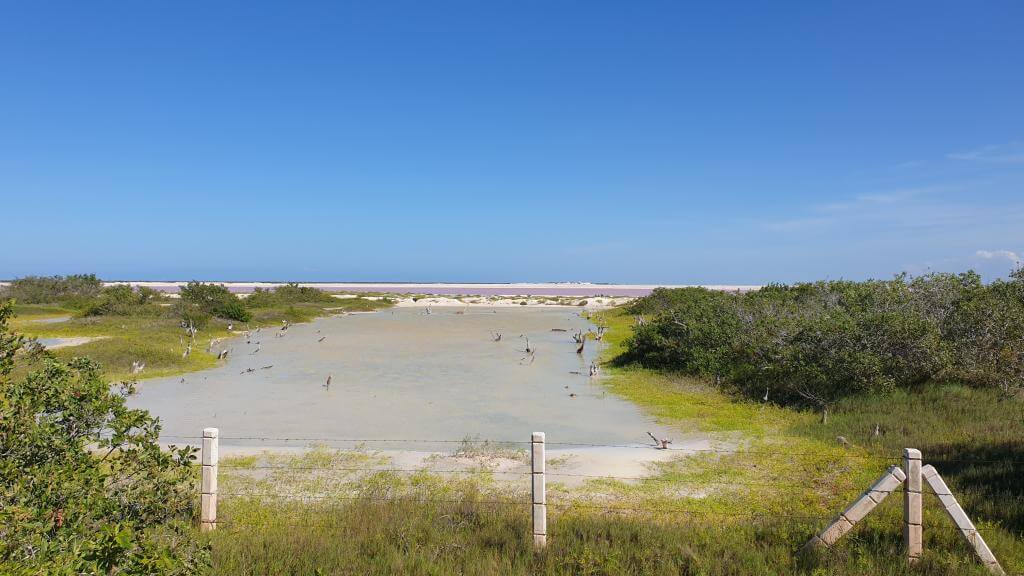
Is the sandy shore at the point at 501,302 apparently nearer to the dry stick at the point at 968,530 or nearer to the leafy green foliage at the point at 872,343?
the leafy green foliage at the point at 872,343

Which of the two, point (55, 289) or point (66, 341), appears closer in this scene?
point (66, 341)

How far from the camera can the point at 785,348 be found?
18.1 m

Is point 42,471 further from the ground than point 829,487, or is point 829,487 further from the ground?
point 42,471

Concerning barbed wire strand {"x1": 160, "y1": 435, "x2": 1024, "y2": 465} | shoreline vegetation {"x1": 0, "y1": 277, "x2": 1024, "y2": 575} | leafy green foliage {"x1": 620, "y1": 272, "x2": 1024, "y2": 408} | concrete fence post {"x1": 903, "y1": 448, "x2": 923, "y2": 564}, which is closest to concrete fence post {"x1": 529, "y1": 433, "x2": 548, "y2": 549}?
shoreline vegetation {"x1": 0, "y1": 277, "x2": 1024, "y2": 575}

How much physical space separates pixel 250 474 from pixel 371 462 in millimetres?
2332

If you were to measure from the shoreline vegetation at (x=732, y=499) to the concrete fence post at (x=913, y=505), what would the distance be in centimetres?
15

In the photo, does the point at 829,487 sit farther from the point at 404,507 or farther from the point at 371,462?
the point at 371,462

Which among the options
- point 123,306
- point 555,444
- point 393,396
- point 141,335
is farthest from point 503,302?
point 555,444

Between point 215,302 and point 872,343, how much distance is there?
4252 centimetres

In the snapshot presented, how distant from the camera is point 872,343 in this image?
16375 millimetres

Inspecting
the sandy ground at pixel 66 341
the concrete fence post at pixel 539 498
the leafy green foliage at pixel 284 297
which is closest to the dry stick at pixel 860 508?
the concrete fence post at pixel 539 498

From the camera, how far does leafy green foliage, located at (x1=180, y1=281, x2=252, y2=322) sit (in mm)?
43188

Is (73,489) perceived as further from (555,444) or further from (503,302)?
(503,302)

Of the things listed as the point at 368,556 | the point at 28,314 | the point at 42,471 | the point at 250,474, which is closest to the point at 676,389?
the point at 250,474
